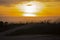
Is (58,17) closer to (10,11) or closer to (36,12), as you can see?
(36,12)

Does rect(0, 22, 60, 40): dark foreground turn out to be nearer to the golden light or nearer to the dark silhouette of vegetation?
the dark silhouette of vegetation

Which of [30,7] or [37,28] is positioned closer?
[37,28]

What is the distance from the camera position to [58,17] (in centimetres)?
452

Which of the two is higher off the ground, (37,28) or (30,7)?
(30,7)

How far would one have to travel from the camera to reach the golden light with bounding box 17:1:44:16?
181 inches

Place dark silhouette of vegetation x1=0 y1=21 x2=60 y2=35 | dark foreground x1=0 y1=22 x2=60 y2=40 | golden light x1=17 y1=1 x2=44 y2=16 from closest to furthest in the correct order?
dark foreground x1=0 y1=22 x2=60 y2=40 → dark silhouette of vegetation x1=0 y1=21 x2=60 y2=35 → golden light x1=17 y1=1 x2=44 y2=16

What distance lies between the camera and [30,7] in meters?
4.67

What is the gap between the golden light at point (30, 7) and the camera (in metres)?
4.61

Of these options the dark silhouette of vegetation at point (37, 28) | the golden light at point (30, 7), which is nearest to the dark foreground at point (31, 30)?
the dark silhouette of vegetation at point (37, 28)

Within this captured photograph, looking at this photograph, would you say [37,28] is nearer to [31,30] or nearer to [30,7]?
[31,30]

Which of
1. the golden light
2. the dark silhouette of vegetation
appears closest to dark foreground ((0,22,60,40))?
the dark silhouette of vegetation

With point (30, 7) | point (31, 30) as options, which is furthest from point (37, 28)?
point (30, 7)

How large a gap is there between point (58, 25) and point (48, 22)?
0.28 metres

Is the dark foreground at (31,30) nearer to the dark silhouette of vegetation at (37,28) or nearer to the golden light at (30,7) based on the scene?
the dark silhouette of vegetation at (37,28)
